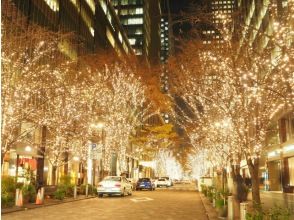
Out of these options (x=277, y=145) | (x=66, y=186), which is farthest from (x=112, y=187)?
(x=277, y=145)

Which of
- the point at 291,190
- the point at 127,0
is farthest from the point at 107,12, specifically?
the point at 127,0

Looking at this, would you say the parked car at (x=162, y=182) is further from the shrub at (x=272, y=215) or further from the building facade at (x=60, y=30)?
the shrub at (x=272, y=215)

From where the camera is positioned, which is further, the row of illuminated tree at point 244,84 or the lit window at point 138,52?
the lit window at point 138,52

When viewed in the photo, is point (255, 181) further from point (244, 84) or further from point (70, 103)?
point (70, 103)

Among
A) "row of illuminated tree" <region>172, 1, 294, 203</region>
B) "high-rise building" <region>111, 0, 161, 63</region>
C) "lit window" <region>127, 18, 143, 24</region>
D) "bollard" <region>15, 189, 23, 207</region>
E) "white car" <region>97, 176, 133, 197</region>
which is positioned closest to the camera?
"row of illuminated tree" <region>172, 1, 294, 203</region>

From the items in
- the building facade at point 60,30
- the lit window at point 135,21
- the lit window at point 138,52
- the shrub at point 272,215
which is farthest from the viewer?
the lit window at point 135,21

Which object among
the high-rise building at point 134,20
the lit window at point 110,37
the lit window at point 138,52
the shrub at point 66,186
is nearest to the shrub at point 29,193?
the shrub at point 66,186

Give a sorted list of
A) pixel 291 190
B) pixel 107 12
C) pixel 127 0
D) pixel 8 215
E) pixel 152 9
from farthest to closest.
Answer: pixel 152 9, pixel 127 0, pixel 107 12, pixel 291 190, pixel 8 215

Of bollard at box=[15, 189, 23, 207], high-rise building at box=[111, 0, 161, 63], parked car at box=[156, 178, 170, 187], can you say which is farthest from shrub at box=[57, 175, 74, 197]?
high-rise building at box=[111, 0, 161, 63]

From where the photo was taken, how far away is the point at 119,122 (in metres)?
35.4

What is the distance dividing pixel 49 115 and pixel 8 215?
13.3 m

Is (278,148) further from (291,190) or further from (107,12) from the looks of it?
(107,12)

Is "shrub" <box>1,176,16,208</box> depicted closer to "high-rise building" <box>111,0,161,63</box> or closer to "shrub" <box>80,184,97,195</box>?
"shrub" <box>80,184,97,195</box>

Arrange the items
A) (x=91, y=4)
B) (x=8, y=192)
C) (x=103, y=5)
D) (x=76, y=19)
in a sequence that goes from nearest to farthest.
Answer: (x=8, y=192) → (x=76, y=19) → (x=91, y=4) → (x=103, y=5)
